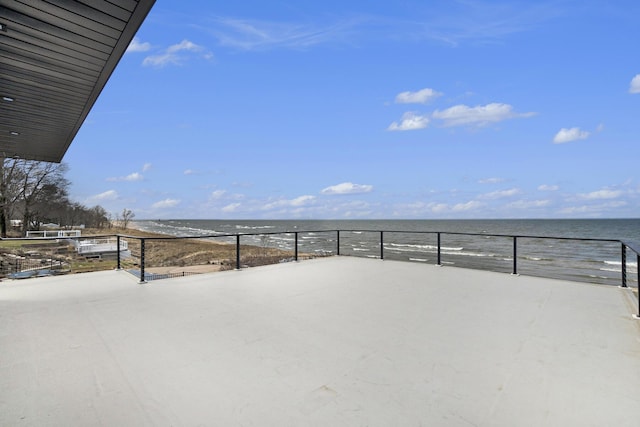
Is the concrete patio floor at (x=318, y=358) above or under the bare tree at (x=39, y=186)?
under

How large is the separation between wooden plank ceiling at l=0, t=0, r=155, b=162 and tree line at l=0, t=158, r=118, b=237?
48.7ft

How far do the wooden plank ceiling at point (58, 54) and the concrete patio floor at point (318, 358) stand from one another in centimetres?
240

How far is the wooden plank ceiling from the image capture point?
234cm

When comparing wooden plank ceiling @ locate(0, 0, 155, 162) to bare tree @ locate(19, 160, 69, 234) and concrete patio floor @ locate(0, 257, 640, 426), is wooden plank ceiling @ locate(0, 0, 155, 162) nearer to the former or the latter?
concrete patio floor @ locate(0, 257, 640, 426)

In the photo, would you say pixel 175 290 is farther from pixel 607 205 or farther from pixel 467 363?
pixel 607 205

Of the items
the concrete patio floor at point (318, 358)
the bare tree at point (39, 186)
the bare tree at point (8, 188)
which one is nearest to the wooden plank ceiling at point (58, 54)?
the concrete patio floor at point (318, 358)

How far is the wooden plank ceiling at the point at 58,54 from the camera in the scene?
2336mm

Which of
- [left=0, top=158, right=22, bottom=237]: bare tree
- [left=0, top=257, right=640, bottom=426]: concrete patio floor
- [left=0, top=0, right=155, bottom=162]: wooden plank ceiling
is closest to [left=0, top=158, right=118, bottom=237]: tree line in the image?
[left=0, top=158, right=22, bottom=237]: bare tree

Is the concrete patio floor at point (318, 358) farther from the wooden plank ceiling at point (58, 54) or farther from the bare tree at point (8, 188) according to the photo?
the bare tree at point (8, 188)

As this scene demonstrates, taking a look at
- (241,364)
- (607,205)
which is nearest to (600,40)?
(241,364)

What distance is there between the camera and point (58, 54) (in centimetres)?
289

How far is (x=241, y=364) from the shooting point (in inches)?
81.4

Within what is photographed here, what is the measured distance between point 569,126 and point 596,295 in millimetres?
21604

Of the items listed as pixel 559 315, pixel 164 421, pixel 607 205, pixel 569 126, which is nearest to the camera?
pixel 164 421
